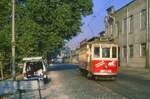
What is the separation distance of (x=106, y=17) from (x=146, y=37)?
32614 mm

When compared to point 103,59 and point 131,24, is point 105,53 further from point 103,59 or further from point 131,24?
point 131,24

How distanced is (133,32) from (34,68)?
38329 mm

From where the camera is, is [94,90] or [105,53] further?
[105,53]

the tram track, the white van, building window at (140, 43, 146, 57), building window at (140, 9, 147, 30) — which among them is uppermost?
building window at (140, 9, 147, 30)

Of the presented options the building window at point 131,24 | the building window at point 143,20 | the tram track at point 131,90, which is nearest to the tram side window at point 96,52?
the tram track at point 131,90

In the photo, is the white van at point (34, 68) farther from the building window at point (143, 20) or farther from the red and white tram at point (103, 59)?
the building window at point (143, 20)

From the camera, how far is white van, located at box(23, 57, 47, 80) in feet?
109

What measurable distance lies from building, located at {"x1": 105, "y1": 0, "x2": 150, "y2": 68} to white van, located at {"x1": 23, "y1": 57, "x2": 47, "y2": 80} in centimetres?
2488

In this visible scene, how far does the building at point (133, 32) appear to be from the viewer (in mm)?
63812

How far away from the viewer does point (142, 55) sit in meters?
65.4

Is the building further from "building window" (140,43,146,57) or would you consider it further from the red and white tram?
the red and white tram

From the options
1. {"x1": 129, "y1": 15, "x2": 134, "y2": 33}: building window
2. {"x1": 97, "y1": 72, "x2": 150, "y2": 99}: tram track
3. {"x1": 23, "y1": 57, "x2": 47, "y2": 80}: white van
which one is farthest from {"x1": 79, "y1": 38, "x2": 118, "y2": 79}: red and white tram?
{"x1": 129, "y1": 15, "x2": 134, "y2": 33}: building window

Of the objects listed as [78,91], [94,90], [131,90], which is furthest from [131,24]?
[78,91]

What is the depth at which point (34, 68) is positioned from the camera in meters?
34.5
